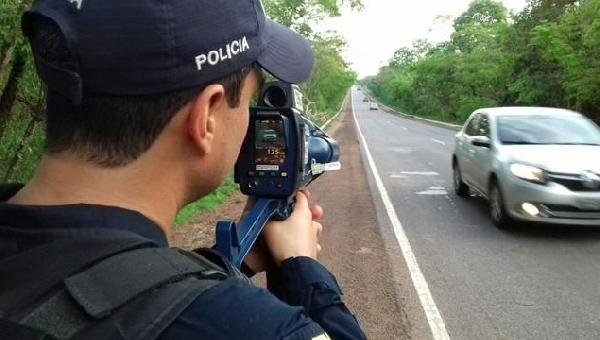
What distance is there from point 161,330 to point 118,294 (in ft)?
0.24

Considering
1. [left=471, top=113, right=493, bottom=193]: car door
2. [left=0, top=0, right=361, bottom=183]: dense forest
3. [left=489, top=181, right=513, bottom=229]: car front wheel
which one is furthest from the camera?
[left=471, top=113, right=493, bottom=193]: car door

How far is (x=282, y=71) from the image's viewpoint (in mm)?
1248

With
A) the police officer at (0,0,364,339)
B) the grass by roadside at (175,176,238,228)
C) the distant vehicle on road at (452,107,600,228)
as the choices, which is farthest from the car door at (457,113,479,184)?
the police officer at (0,0,364,339)

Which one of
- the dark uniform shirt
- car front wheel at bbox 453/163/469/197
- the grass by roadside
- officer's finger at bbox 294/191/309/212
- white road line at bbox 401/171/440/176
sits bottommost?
white road line at bbox 401/171/440/176

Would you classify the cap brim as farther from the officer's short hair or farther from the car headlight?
the car headlight

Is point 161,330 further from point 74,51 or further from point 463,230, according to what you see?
point 463,230

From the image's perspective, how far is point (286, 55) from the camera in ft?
4.13

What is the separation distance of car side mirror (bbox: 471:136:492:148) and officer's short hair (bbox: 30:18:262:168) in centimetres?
768

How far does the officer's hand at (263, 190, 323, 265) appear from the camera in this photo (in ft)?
4.37

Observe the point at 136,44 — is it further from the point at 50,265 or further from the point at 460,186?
the point at 460,186

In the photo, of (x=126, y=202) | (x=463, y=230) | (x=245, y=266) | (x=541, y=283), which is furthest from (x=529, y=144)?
(x=126, y=202)

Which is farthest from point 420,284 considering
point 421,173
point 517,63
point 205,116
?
point 517,63

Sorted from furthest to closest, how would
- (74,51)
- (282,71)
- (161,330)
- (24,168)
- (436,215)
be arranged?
(436,215)
(24,168)
(282,71)
(74,51)
(161,330)

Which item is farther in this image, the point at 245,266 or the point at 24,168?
the point at 24,168
